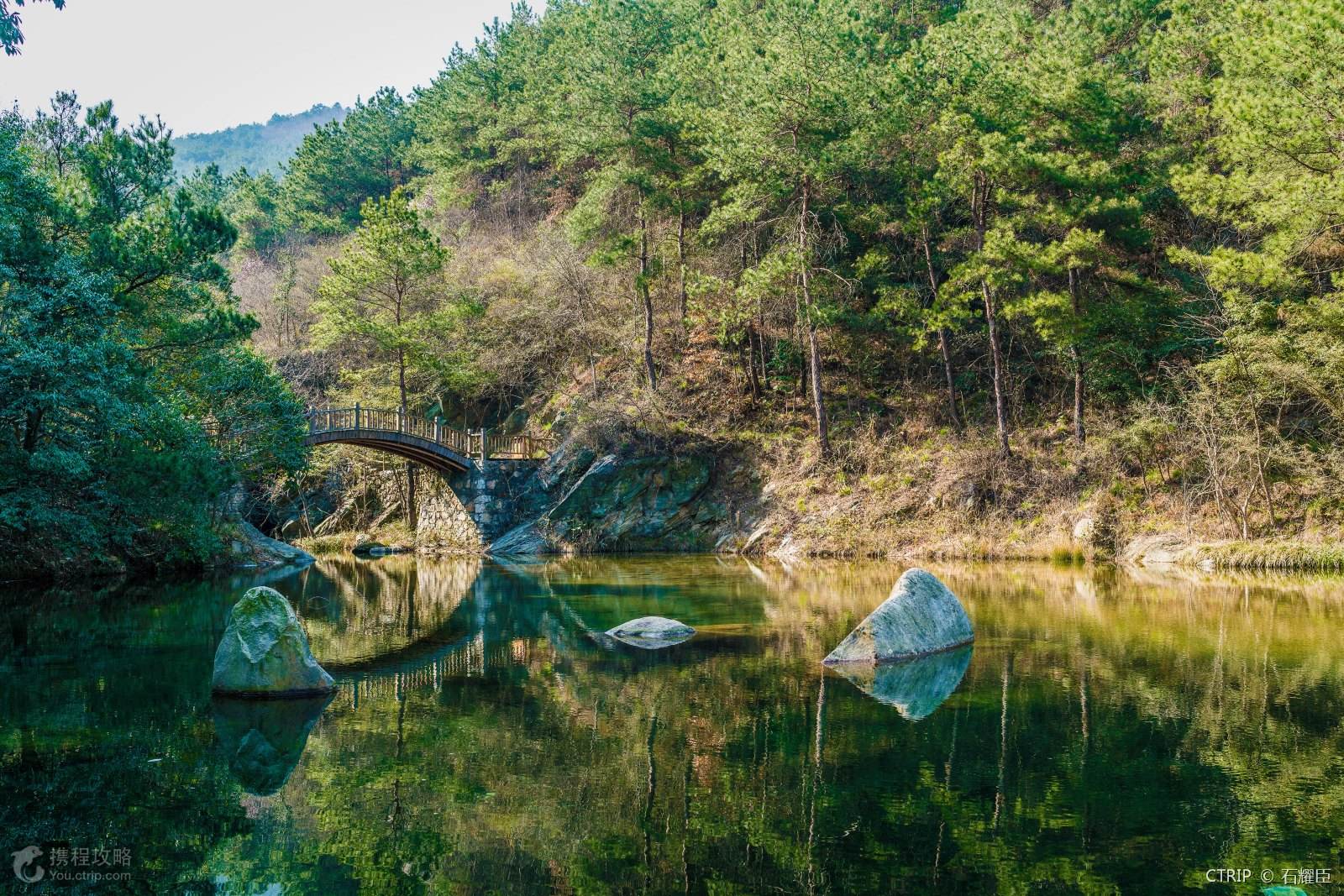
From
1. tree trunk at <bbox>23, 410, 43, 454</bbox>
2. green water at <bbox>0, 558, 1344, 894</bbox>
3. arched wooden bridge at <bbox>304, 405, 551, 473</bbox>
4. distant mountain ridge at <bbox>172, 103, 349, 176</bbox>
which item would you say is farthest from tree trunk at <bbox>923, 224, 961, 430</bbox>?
distant mountain ridge at <bbox>172, 103, 349, 176</bbox>

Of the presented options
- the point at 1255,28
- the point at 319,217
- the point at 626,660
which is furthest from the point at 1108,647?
the point at 319,217

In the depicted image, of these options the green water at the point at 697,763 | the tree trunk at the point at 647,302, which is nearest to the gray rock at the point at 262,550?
the tree trunk at the point at 647,302

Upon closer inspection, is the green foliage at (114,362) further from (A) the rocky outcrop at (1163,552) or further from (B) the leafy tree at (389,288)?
(A) the rocky outcrop at (1163,552)

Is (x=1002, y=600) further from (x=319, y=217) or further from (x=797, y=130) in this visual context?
(x=319, y=217)

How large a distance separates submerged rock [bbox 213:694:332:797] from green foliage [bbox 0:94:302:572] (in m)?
8.28

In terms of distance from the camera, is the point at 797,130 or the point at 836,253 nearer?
the point at 797,130

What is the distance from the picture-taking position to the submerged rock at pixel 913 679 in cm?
945

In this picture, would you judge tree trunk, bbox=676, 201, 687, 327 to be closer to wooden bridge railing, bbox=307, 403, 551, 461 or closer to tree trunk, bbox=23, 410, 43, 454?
wooden bridge railing, bbox=307, 403, 551, 461

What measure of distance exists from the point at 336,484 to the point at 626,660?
95.7 feet

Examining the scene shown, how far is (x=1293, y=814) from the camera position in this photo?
6.17m

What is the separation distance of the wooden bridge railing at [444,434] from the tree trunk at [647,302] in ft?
14.2

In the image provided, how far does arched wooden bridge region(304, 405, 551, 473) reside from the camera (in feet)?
97.9

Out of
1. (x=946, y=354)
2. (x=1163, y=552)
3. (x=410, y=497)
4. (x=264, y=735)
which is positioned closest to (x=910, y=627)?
(x=264, y=735)

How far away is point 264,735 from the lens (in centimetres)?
870
